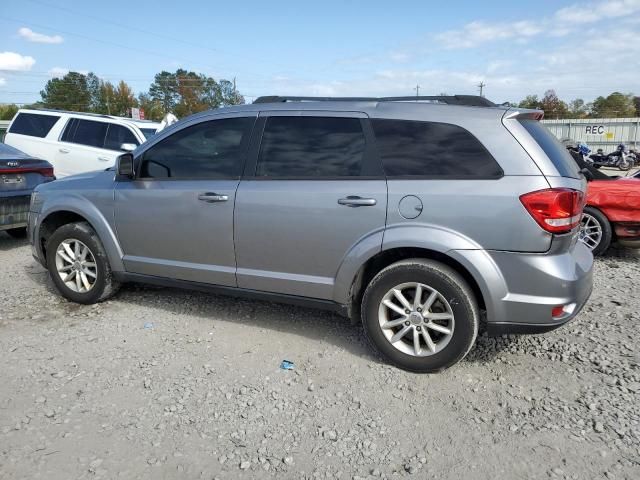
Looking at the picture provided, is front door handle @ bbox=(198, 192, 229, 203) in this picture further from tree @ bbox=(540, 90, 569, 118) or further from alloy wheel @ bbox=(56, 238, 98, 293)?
tree @ bbox=(540, 90, 569, 118)

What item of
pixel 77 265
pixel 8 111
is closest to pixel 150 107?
pixel 8 111

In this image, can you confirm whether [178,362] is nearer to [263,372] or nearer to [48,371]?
[263,372]

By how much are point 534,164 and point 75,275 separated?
4.11 meters

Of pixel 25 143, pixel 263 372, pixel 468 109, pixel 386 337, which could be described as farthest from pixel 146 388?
pixel 25 143

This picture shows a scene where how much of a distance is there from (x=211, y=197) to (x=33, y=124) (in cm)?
771

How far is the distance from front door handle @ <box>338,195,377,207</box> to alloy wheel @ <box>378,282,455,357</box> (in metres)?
0.60

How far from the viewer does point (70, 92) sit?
76375mm

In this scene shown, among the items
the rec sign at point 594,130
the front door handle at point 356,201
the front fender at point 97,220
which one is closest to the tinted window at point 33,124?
the front fender at point 97,220

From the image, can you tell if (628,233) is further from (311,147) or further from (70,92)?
(70,92)

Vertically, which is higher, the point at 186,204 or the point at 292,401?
the point at 186,204

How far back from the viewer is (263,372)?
3.37m

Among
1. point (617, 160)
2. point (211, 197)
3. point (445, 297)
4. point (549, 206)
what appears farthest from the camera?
point (617, 160)

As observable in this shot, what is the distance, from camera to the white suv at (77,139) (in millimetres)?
8961

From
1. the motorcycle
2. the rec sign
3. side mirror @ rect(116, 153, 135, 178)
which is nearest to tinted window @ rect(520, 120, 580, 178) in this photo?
side mirror @ rect(116, 153, 135, 178)
